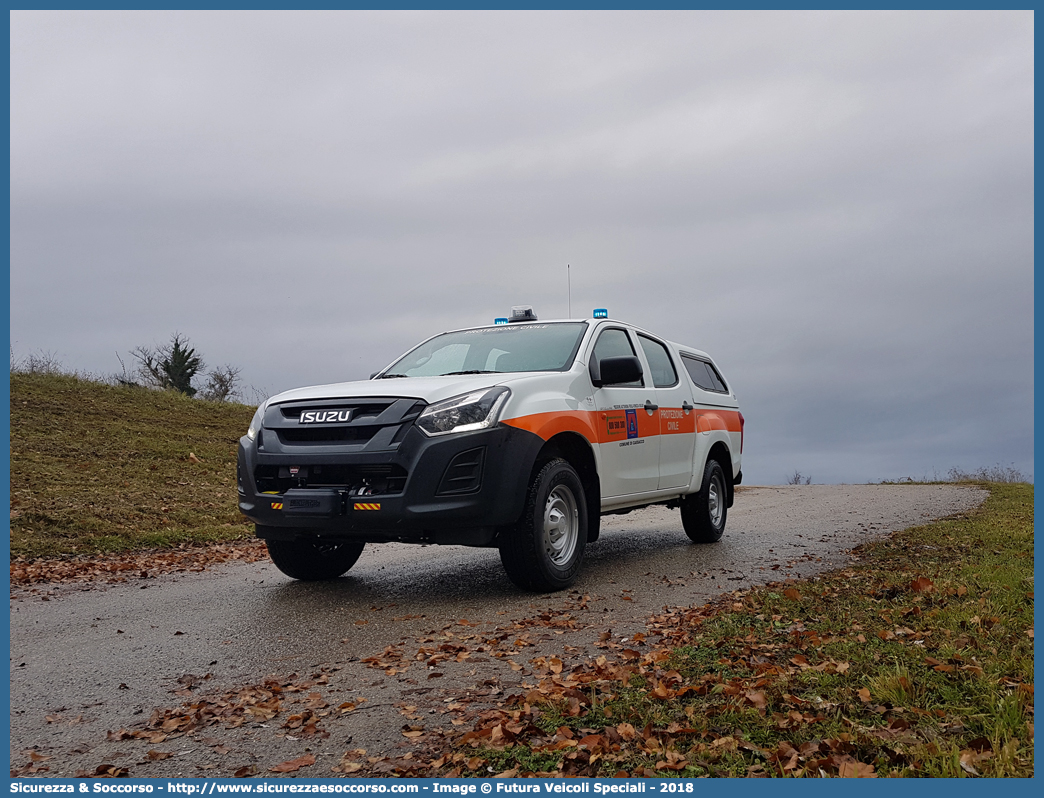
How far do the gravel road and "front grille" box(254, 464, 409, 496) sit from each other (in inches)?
35.0

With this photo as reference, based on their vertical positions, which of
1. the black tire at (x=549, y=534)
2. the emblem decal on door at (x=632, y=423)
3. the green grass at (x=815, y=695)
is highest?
the emblem decal on door at (x=632, y=423)

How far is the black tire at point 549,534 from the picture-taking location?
6.23 m

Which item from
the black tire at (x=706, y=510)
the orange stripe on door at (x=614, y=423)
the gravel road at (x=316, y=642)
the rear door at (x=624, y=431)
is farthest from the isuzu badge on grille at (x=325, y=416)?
the black tire at (x=706, y=510)

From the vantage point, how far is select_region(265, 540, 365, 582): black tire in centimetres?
720

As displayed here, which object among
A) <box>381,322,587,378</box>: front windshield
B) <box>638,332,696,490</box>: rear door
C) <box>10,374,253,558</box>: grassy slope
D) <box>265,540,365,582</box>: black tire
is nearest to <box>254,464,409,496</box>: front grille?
<box>265,540,365,582</box>: black tire

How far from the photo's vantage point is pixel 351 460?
237 inches

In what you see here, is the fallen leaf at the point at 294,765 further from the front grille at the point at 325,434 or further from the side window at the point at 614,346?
the side window at the point at 614,346

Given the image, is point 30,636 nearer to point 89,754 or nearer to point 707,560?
point 89,754

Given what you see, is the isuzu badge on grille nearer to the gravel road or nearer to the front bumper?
the front bumper

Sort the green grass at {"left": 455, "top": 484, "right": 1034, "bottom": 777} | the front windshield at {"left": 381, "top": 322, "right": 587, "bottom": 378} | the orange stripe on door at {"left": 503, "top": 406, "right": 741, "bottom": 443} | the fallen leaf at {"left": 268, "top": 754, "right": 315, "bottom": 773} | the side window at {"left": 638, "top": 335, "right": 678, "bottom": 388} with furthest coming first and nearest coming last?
the side window at {"left": 638, "top": 335, "right": 678, "bottom": 388}, the front windshield at {"left": 381, "top": 322, "right": 587, "bottom": 378}, the orange stripe on door at {"left": 503, "top": 406, "right": 741, "bottom": 443}, the fallen leaf at {"left": 268, "top": 754, "right": 315, "bottom": 773}, the green grass at {"left": 455, "top": 484, "right": 1034, "bottom": 777}

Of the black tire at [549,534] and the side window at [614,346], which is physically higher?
the side window at [614,346]

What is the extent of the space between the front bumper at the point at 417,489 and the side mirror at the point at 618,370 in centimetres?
111

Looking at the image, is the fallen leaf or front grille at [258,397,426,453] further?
front grille at [258,397,426,453]

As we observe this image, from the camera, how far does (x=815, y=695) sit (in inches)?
144
